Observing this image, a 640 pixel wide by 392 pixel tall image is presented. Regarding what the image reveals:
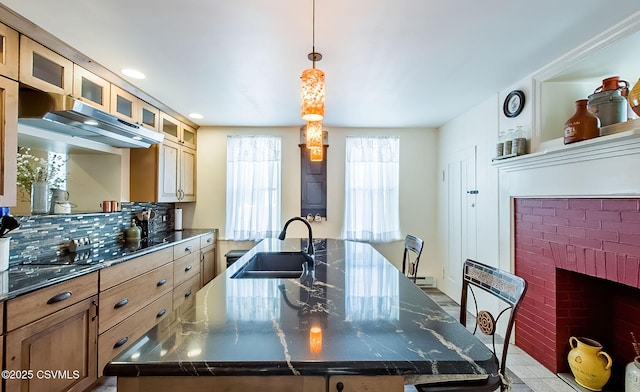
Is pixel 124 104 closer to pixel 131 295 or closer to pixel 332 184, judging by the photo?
pixel 131 295

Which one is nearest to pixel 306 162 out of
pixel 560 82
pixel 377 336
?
pixel 560 82

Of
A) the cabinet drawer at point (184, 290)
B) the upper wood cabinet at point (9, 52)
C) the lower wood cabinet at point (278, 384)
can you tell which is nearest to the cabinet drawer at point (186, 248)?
the cabinet drawer at point (184, 290)

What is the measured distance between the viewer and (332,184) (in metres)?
4.27

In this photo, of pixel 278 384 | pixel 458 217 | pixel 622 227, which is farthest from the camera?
pixel 458 217

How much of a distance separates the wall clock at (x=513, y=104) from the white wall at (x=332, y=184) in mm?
1590

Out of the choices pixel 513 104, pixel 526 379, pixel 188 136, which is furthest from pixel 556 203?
pixel 188 136

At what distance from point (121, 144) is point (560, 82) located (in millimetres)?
3792

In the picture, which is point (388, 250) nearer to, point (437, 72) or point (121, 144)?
point (437, 72)

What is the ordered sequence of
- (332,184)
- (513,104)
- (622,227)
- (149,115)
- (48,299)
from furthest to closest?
(332,184)
(149,115)
(513,104)
(622,227)
(48,299)

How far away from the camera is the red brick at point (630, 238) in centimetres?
166

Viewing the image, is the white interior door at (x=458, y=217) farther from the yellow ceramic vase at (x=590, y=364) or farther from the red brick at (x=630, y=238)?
the red brick at (x=630, y=238)

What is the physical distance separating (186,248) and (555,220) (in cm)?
344

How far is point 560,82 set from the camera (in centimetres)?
237

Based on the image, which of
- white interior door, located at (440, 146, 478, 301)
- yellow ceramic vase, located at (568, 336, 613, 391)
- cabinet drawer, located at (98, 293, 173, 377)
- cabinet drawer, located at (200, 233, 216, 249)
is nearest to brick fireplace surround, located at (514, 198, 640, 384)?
yellow ceramic vase, located at (568, 336, 613, 391)
